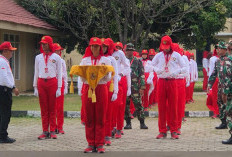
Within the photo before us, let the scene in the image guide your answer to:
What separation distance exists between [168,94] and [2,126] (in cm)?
Result: 365

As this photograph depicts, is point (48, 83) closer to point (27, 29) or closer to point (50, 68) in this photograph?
point (50, 68)

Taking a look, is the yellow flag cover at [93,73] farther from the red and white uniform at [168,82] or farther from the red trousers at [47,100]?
the red and white uniform at [168,82]

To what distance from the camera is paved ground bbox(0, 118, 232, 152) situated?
31.2ft

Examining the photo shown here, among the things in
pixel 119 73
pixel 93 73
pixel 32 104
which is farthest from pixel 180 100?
pixel 32 104

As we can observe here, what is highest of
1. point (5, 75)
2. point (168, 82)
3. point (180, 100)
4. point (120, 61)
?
point (120, 61)

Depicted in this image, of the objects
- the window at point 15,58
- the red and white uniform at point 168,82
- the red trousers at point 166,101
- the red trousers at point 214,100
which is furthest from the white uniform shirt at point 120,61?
the window at point 15,58

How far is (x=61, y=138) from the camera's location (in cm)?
1091

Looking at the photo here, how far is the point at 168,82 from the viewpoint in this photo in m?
10.7

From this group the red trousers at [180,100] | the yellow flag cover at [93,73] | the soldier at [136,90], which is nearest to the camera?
the yellow flag cover at [93,73]

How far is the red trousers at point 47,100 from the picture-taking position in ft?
35.2

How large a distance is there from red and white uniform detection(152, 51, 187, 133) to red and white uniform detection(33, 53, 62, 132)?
221 centimetres

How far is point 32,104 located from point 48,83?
7.52m

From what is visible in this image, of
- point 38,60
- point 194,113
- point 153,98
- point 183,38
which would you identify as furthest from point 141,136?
point 183,38

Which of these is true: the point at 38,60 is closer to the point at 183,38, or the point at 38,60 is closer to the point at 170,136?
the point at 170,136
